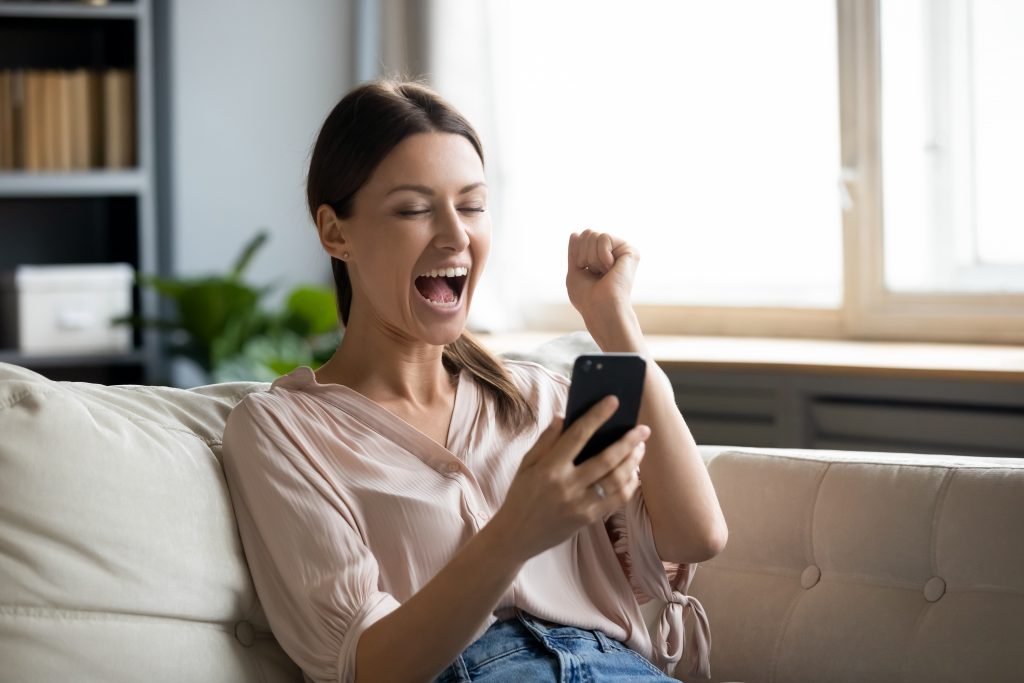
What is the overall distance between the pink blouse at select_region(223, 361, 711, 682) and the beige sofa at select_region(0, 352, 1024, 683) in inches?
2.7

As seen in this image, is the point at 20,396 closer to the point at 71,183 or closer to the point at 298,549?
the point at 298,549

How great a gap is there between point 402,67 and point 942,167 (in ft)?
5.49

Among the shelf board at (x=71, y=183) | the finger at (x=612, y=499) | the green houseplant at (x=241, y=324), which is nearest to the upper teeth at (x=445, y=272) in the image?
the finger at (x=612, y=499)

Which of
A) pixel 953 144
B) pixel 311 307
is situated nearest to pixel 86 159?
pixel 311 307

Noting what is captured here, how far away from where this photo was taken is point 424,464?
4.66ft

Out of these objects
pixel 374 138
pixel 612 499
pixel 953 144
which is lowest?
pixel 612 499

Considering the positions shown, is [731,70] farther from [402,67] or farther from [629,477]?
[629,477]

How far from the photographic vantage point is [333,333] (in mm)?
3945

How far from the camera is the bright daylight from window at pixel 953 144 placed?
2.80 m

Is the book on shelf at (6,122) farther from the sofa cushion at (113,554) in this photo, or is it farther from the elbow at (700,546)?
the elbow at (700,546)

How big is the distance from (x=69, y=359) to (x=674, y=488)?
2.64 m

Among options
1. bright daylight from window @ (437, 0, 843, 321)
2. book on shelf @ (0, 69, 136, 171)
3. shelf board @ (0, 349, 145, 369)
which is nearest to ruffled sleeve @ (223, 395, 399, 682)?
bright daylight from window @ (437, 0, 843, 321)

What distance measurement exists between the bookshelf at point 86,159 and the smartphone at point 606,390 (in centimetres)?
283

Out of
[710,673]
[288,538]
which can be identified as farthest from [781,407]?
[288,538]
